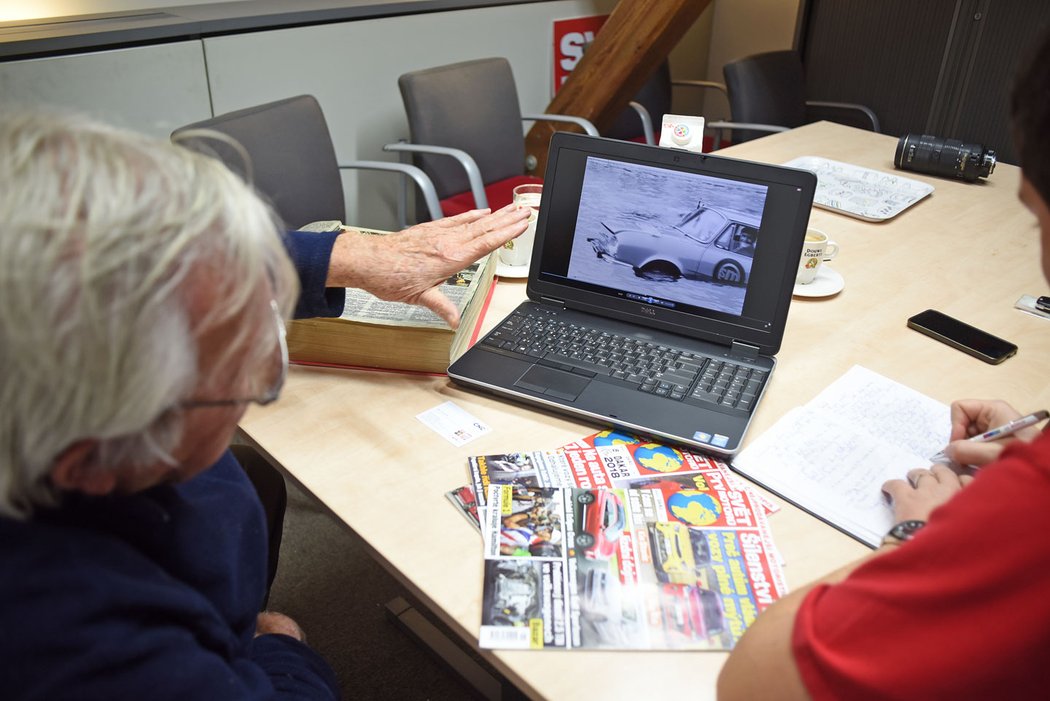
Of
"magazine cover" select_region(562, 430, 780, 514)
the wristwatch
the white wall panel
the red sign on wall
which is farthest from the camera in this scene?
the red sign on wall

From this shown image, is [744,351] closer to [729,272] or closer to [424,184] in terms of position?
[729,272]

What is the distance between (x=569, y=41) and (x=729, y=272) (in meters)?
2.61

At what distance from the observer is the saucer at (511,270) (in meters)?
1.54

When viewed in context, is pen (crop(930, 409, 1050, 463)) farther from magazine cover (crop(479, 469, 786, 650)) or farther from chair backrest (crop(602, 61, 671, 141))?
chair backrest (crop(602, 61, 671, 141))

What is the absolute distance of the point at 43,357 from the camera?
0.53m

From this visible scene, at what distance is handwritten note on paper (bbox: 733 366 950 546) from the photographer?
984 mm

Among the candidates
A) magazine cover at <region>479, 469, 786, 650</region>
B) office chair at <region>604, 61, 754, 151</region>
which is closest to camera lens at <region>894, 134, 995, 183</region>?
office chair at <region>604, 61, 754, 151</region>

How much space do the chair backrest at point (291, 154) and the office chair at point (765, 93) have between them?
1657 millimetres

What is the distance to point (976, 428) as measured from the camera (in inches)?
42.4

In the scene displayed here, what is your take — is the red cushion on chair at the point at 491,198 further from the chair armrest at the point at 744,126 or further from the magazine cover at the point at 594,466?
the magazine cover at the point at 594,466

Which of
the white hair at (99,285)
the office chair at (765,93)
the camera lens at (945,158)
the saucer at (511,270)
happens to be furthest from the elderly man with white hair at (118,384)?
the office chair at (765,93)

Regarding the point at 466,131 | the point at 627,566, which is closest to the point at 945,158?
the point at 466,131

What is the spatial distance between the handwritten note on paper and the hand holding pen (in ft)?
0.12

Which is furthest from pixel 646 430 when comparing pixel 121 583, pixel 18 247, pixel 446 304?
pixel 18 247
